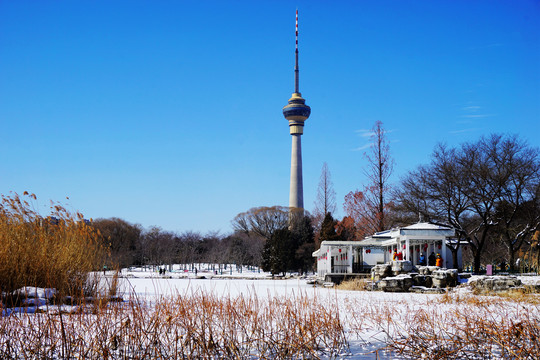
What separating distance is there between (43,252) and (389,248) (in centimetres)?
2077

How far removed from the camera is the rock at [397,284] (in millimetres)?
18797

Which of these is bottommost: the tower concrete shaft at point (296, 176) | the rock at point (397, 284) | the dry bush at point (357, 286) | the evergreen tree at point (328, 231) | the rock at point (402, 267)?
the dry bush at point (357, 286)

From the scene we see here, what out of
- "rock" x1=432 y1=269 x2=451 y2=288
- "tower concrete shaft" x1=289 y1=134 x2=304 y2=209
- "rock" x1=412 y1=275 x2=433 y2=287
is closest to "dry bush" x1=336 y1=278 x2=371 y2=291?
"rock" x1=412 y1=275 x2=433 y2=287

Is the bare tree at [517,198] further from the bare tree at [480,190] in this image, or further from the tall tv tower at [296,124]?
the tall tv tower at [296,124]

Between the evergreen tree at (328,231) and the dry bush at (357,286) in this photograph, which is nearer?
the dry bush at (357,286)

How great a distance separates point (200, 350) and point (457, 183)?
24746mm

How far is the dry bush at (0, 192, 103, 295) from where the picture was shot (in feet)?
29.5

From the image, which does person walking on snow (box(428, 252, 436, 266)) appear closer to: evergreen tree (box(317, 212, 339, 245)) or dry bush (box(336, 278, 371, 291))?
dry bush (box(336, 278, 371, 291))

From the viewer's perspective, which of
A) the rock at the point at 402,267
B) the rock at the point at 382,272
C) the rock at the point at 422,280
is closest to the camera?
the rock at the point at 422,280

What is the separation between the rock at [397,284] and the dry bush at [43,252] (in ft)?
37.9

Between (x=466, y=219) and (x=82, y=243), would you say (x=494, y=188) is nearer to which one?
(x=466, y=219)

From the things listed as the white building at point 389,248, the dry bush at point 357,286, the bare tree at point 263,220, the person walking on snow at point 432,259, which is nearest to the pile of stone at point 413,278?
the dry bush at point 357,286

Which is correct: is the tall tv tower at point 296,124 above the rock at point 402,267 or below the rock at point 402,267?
above

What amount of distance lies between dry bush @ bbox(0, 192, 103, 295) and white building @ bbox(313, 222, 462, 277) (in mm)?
16273
